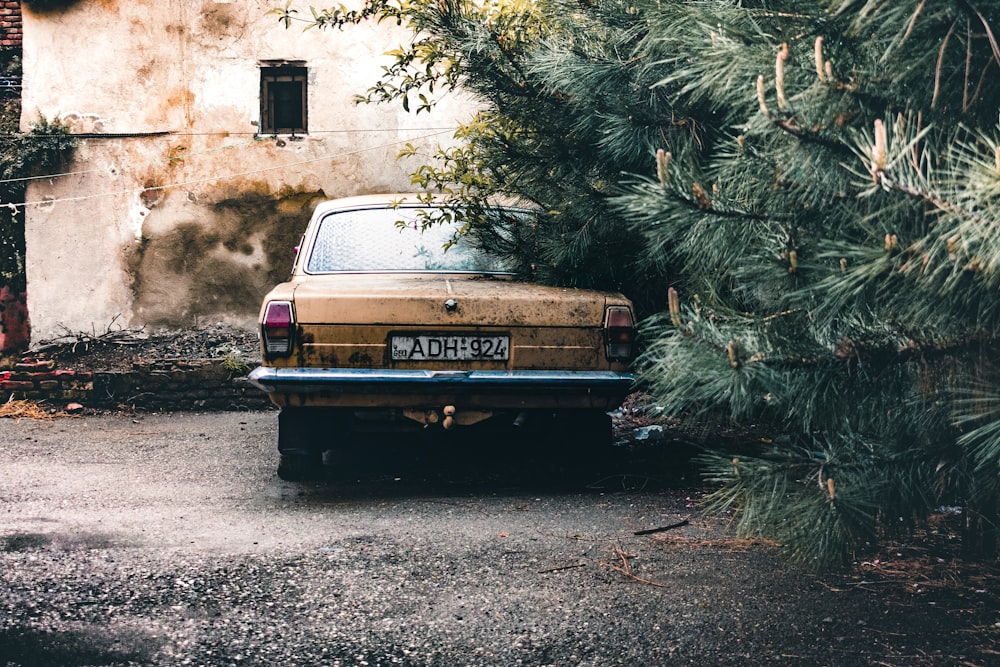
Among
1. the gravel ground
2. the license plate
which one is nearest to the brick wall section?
the gravel ground

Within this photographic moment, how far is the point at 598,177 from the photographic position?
475 cm

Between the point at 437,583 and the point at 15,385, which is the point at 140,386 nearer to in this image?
the point at 15,385

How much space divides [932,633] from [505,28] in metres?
3.26

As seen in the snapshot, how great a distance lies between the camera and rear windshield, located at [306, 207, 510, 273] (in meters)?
5.76

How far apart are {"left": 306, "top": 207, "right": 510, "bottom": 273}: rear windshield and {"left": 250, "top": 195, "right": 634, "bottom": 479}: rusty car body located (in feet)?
1.50

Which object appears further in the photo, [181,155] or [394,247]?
[181,155]

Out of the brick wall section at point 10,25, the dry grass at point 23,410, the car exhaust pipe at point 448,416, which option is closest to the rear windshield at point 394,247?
the car exhaust pipe at point 448,416

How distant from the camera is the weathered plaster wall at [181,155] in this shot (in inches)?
386

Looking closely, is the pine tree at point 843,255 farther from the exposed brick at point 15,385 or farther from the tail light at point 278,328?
the exposed brick at point 15,385

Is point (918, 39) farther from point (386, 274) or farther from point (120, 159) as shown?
point (120, 159)

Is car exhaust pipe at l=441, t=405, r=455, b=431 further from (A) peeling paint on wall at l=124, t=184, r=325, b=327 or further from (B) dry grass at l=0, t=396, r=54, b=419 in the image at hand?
(A) peeling paint on wall at l=124, t=184, r=325, b=327

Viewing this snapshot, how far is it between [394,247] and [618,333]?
1.54 meters

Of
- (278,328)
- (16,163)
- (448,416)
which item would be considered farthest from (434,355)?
(16,163)

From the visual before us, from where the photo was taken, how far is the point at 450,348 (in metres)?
4.96
